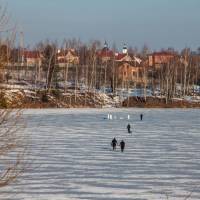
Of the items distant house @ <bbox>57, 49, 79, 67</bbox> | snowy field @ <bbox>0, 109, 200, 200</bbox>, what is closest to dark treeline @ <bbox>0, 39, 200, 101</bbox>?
distant house @ <bbox>57, 49, 79, 67</bbox>

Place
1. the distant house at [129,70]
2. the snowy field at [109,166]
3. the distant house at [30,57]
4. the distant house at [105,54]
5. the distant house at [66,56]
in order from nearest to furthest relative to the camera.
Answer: the distant house at [30,57], the snowy field at [109,166], the distant house at [66,56], the distant house at [129,70], the distant house at [105,54]

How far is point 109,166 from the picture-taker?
17.4 m

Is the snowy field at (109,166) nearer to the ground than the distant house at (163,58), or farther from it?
nearer to the ground

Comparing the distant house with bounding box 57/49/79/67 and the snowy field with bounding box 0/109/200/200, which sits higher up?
the distant house with bounding box 57/49/79/67

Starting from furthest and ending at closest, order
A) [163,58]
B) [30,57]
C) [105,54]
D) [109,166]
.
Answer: [163,58]
[105,54]
[30,57]
[109,166]

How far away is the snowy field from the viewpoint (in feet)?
43.1

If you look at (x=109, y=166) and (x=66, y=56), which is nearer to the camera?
(x=109, y=166)

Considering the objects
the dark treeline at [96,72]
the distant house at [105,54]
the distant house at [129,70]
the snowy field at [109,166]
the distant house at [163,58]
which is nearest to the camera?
the snowy field at [109,166]

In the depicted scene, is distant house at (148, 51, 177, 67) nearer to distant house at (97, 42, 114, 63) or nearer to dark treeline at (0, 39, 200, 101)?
dark treeline at (0, 39, 200, 101)

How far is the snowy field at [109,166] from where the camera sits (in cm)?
1314

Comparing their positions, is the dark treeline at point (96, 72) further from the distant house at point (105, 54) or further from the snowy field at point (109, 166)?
the snowy field at point (109, 166)

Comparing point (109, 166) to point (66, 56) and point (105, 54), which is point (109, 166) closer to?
point (66, 56)

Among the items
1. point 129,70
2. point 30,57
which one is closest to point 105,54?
point 129,70

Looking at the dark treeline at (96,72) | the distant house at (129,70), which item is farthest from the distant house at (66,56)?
the distant house at (129,70)
